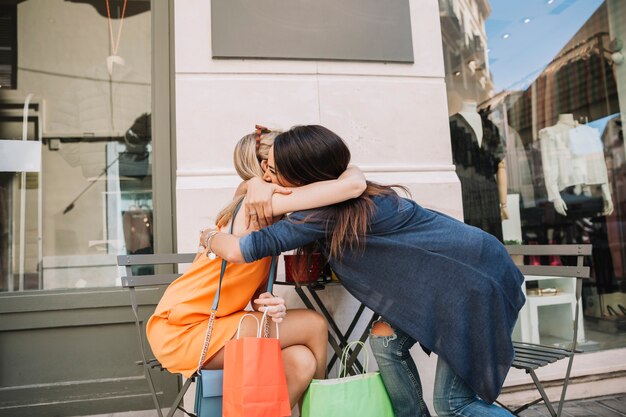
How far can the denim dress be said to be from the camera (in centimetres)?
172

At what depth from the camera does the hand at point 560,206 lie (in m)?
4.23

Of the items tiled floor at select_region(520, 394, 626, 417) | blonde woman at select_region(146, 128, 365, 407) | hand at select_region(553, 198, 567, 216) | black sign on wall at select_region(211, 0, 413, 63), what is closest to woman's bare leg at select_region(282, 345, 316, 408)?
blonde woman at select_region(146, 128, 365, 407)

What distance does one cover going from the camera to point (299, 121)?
3.14 m

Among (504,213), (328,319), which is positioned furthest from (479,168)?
(328,319)

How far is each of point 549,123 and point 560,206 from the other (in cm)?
81

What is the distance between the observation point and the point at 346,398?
1.73 metres

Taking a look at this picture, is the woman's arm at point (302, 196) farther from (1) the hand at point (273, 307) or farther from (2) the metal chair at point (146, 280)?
(2) the metal chair at point (146, 280)

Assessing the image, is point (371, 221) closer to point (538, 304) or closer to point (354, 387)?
point (354, 387)

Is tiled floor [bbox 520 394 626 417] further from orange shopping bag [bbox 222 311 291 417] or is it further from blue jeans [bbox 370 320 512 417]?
orange shopping bag [bbox 222 311 291 417]

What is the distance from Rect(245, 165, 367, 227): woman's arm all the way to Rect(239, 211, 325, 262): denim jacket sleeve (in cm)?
6

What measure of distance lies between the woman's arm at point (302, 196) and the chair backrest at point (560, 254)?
A: 1223mm

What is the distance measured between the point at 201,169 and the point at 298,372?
1547mm

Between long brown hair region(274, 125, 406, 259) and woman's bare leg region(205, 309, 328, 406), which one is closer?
long brown hair region(274, 125, 406, 259)

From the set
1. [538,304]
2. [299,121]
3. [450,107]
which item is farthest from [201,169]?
[538,304]
